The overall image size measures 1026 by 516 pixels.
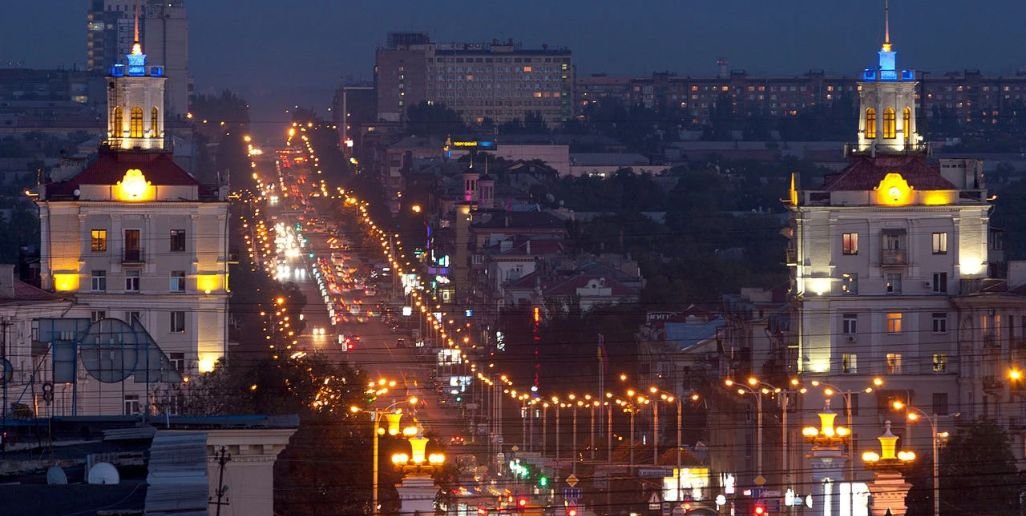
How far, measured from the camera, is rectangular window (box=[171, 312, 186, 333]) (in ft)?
278

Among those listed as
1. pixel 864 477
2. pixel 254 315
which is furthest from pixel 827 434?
pixel 254 315

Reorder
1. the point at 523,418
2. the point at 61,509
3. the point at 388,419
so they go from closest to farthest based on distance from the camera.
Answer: the point at 61,509, the point at 388,419, the point at 523,418

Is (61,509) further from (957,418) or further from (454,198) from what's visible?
(454,198)

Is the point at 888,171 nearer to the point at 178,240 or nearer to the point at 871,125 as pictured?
the point at 871,125

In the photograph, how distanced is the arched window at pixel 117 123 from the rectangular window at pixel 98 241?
11.4 ft

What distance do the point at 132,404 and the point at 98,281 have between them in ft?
29.5

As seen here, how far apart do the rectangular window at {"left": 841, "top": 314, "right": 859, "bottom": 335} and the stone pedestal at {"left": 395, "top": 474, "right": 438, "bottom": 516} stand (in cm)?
2278

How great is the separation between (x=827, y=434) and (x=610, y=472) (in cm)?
1727

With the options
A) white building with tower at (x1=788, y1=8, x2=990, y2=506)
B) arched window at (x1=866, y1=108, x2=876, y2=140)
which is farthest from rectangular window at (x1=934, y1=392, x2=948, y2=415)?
arched window at (x1=866, y1=108, x2=876, y2=140)

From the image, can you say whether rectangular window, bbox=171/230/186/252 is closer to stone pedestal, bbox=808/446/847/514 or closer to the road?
the road

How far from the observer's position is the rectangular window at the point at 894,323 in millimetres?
83312

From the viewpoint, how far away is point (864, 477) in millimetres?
68375

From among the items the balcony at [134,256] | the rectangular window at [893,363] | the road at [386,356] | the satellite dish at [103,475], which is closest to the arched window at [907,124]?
the rectangular window at [893,363]

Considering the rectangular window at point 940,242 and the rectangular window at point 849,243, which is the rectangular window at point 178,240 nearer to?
the rectangular window at point 849,243
